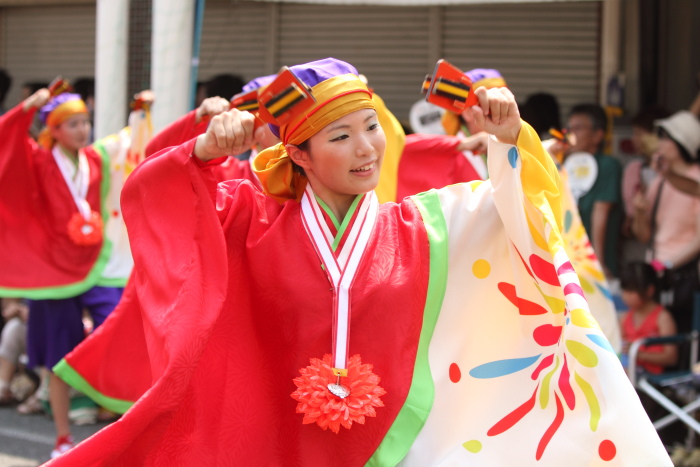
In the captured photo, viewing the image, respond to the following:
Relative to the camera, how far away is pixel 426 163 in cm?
457

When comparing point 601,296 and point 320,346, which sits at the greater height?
point 320,346

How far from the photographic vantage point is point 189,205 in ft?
7.94

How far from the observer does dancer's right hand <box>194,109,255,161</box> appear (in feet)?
7.49

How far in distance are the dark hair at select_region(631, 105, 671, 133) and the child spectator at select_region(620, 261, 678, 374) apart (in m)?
1.31

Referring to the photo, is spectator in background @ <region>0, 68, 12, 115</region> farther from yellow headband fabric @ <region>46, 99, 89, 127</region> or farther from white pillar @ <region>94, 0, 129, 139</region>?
yellow headband fabric @ <region>46, 99, 89, 127</region>

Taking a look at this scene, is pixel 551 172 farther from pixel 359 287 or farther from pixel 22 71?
pixel 22 71

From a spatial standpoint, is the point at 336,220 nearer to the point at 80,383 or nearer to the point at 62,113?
the point at 80,383

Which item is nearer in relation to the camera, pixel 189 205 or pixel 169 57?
pixel 189 205

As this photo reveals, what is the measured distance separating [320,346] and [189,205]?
1.56ft

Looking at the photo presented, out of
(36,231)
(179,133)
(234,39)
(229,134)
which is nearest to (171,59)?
(36,231)

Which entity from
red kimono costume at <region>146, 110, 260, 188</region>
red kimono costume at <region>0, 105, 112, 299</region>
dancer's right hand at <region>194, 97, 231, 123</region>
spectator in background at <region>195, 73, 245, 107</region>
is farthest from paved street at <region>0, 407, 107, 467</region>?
spectator in background at <region>195, 73, 245, 107</region>

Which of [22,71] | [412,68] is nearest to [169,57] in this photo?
[412,68]

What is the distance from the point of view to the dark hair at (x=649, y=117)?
243 inches

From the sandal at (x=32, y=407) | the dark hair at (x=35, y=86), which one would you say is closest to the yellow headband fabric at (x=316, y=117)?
the sandal at (x=32, y=407)
